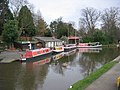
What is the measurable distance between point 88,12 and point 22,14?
41781mm

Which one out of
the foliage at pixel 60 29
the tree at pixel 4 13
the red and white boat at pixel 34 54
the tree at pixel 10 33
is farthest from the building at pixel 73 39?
the tree at pixel 10 33

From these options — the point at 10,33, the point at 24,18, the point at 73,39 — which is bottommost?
the point at 73,39

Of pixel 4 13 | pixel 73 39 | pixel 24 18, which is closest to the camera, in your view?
pixel 4 13

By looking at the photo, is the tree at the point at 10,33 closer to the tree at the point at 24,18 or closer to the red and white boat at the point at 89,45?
the tree at the point at 24,18

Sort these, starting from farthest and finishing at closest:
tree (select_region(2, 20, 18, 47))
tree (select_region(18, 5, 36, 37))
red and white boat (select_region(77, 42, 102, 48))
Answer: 1. red and white boat (select_region(77, 42, 102, 48))
2. tree (select_region(18, 5, 36, 37))
3. tree (select_region(2, 20, 18, 47))

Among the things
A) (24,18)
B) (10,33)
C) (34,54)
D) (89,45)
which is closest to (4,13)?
(24,18)

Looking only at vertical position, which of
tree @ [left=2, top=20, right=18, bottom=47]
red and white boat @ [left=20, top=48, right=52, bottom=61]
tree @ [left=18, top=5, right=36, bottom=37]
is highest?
tree @ [left=18, top=5, right=36, bottom=37]

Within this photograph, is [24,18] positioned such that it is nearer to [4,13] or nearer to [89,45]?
[4,13]

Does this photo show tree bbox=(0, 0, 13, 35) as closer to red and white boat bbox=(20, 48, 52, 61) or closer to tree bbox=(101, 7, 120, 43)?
red and white boat bbox=(20, 48, 52, 61)

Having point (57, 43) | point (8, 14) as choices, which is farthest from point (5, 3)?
point (57, 43)

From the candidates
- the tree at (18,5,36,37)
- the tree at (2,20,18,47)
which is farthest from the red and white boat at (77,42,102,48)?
the tree at (2,20,18,47)

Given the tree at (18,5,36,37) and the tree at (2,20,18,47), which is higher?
the tree at (18,5,36,37)

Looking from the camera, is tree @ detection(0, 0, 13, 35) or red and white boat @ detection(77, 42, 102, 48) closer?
tree @ detection(0, 0, 13, 35)

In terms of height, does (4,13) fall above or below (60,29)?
above
